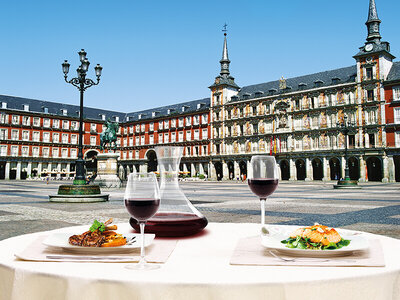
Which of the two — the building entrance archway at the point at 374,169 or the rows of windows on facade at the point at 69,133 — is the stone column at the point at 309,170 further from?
the rows of windows on facade at the point at 69,133

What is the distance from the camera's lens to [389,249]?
135 centimetres

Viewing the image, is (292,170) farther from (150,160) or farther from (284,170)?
(150,160)

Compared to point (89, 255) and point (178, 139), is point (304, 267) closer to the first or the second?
point (89, 255)

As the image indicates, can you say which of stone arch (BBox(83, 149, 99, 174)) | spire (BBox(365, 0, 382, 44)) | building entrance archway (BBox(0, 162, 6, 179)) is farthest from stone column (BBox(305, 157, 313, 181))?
building entrance archway (BBox(0, 162, 6, 179))

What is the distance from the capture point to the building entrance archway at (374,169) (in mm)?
36000

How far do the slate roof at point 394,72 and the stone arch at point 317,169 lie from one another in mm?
11517

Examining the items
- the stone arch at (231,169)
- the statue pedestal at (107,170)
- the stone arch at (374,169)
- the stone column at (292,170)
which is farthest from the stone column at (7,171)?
the stone arch at (374,169)

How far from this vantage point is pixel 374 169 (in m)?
36.4

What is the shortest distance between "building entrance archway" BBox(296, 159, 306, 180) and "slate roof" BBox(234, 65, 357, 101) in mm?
9020

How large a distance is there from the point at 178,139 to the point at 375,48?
99.1ft

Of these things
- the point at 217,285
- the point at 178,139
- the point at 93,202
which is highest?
the point at 178,139

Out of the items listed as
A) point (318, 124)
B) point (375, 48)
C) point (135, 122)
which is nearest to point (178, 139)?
point (135, 122)

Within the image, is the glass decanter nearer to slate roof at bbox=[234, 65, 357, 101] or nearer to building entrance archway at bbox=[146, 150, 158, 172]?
slate roof at bbox=[234, 65, 357, 101]

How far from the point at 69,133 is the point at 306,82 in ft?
125
